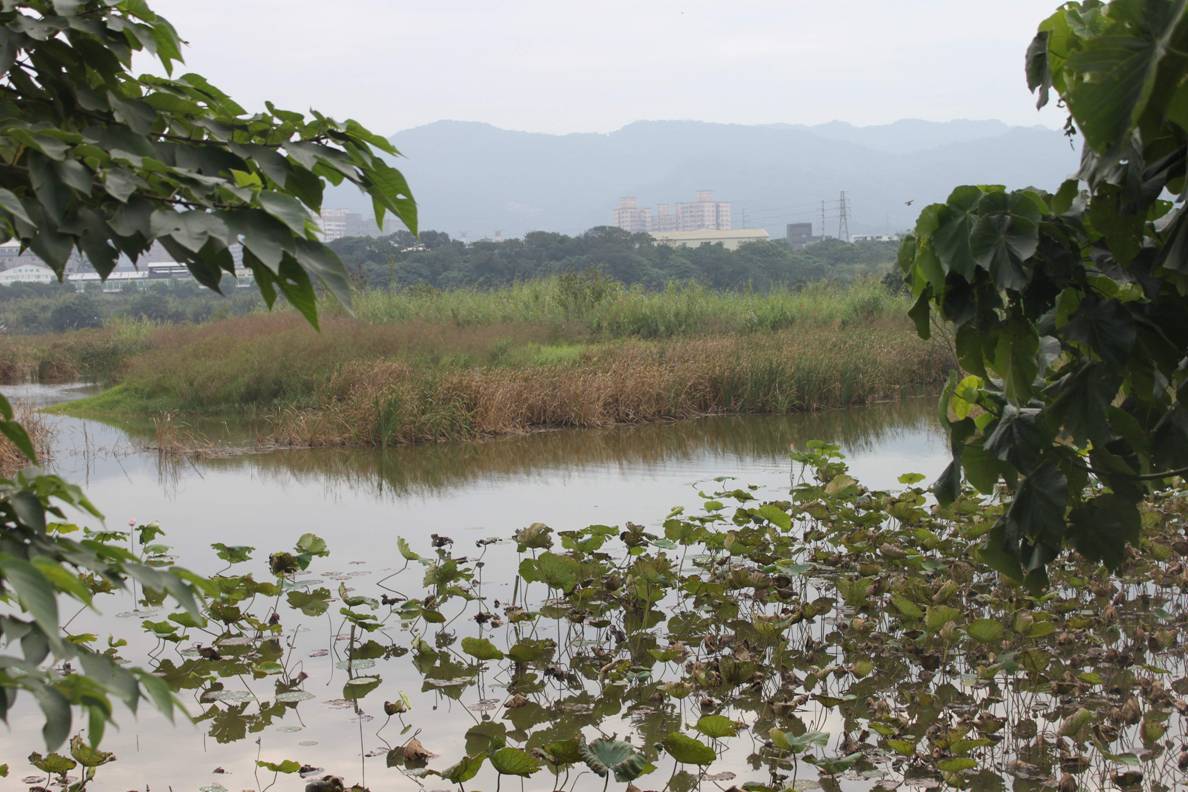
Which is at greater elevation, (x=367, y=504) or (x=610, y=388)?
(x=610, y=388)

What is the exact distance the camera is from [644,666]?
15.5 feet

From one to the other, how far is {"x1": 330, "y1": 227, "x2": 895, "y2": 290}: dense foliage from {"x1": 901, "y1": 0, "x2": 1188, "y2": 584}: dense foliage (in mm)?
32174

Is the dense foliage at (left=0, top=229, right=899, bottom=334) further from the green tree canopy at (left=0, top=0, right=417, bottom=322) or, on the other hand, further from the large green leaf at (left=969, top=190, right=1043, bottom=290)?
the green tree canopy at (left=0, top=0, right=417, bottom=322)

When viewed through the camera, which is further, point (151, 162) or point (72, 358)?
point (72, 358)

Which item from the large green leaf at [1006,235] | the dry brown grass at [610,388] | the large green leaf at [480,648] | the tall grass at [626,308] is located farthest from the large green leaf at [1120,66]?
Result: the tall grass at [626,308]

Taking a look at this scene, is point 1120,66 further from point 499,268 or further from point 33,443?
point 499,268

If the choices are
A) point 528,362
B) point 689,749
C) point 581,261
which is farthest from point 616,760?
point 581,261

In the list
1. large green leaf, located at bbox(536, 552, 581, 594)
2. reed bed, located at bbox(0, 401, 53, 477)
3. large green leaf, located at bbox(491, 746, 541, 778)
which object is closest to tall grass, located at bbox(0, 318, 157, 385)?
reed bed, located at bbox(0, 401, 53, 477)

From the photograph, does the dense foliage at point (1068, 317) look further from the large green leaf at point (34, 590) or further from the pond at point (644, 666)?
the large green leaf at point (34, 590)

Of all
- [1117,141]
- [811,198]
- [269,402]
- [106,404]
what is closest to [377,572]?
[1117,141]

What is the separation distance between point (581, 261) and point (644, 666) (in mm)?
33197

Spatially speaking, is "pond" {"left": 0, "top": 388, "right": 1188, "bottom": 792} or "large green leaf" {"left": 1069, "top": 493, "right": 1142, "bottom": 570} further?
"pond" {"left": 0, "top": 388, "right": 1188, "bottom": 792}

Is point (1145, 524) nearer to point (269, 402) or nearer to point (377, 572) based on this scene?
point (377, 572)

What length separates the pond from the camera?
371 centimetres
